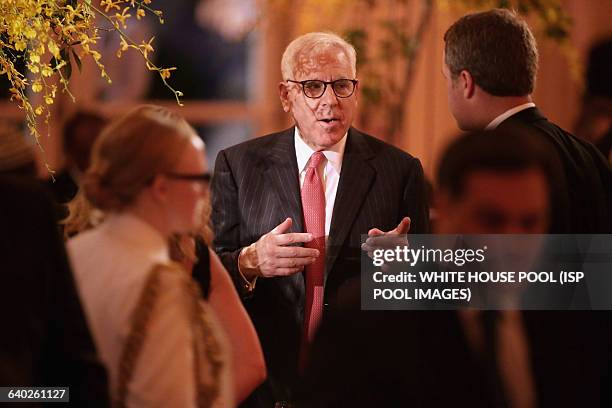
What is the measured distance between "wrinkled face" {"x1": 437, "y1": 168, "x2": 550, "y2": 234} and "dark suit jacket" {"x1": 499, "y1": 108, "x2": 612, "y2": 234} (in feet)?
2.54

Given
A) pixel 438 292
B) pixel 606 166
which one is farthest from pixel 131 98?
pixel 438 292

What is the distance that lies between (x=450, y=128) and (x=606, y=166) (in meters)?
4.16

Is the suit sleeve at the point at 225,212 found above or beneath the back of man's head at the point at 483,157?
beneath

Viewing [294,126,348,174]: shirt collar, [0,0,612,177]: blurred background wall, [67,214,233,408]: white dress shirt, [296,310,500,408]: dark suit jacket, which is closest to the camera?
[296,310,500,408]: dark suit jacket

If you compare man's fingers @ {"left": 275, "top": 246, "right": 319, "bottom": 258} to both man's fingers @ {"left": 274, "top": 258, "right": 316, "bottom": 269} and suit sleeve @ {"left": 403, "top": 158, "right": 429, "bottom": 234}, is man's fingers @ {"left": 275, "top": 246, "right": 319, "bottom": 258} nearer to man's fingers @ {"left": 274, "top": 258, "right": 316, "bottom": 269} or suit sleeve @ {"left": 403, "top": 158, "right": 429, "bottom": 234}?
man's fingers @ {"left": 274, "top": 258, "right": 316, "bottom": 269}

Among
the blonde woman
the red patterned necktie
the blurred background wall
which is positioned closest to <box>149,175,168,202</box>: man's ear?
the blonde woman

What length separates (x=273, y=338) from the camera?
9.10ft

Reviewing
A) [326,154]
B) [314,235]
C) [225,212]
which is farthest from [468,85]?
[225,212]

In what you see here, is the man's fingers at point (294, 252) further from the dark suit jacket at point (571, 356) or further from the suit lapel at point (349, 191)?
the dark suit jacket at point (571, 356)

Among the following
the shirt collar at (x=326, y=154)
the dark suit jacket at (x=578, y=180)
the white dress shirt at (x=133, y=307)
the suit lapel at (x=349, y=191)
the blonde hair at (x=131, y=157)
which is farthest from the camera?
the shirt collar at (x=326, y=154)

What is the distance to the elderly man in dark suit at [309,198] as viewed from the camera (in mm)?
2730

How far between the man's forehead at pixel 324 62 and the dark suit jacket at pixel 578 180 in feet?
1.56

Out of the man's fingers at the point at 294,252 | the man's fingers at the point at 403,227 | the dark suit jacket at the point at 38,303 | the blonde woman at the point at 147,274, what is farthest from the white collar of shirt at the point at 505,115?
the dark suit jacket at the point at 38,303

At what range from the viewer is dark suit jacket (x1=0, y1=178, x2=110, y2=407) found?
1.62 meters
